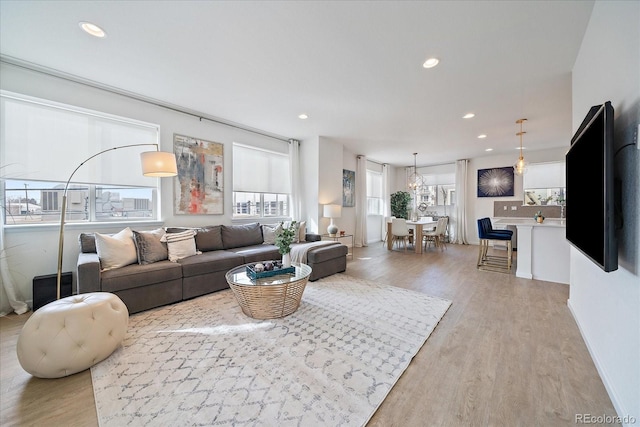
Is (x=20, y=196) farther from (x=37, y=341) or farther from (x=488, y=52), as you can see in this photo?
(x=488, y=52)

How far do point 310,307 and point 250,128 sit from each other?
368cm

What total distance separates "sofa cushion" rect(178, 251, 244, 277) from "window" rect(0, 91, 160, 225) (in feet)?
3.99

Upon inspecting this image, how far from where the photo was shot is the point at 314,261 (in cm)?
369

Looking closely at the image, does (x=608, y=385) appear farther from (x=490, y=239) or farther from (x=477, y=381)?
(x=490, y=239)

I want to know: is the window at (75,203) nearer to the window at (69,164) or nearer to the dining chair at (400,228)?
the window at (69,164)

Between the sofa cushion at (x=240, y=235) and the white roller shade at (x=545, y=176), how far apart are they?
7429 millimetres

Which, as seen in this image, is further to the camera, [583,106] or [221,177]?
[221,177]

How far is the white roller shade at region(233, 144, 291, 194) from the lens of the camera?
4.75 meters

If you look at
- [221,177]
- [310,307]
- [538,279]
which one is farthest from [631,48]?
[221,177]

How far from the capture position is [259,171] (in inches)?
200

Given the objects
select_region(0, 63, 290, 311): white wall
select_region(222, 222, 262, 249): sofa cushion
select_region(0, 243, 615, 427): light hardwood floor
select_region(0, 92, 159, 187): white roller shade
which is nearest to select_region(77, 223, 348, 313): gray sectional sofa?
select_region(222, 222, 262, 249): sofa cushion

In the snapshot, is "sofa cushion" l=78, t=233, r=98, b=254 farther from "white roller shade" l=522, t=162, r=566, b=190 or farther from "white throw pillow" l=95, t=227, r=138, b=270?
"white roller shade" l=522, t=162, r=566, b=190

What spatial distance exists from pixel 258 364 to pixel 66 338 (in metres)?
1.28

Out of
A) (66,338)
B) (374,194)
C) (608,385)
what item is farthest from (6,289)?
(374,194)
